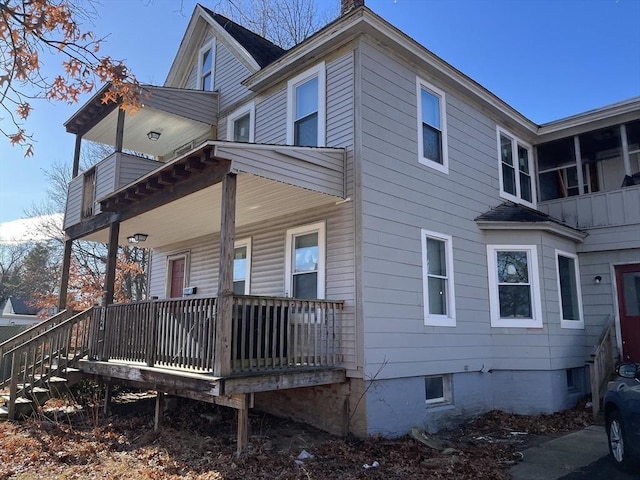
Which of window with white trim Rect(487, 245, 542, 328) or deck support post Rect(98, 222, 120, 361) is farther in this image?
window with white trim Rect(487, 245, 542, 328)

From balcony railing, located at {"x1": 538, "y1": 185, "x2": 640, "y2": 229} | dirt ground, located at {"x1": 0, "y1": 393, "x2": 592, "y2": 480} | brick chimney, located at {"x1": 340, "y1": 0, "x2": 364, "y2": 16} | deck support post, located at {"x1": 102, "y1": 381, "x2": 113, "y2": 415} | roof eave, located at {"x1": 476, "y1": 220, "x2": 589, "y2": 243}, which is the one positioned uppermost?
brick chimney, located at {"x1": 340, "y1": 0, "x2": 364, "y2": 16}

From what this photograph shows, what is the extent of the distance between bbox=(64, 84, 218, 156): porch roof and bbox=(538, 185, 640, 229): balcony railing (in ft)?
28.3

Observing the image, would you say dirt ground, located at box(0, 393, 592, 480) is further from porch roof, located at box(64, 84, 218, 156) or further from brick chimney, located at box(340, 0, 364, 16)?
brick chimney, located at box(340, 0, 364, 16)

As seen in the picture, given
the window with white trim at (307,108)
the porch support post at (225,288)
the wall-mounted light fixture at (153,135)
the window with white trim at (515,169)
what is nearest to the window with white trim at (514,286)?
the window with white trim at (515,169)

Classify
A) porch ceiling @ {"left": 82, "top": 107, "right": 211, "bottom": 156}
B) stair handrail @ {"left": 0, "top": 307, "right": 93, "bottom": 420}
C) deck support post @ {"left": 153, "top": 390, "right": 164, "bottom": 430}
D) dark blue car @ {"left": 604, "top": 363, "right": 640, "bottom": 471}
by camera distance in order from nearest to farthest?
dark blue car @ {"left": 604, "top": 363, "right": 640, "bottom": 471} → deck support post @ {"left": 153, "top": 390, "right": 164, "bottom": 430} → stair handrail @ {"left": 0, "top": 307, "right": 93, "bottom": 420} → porch ceiling @ {"left": 82, "top": 107, "right": 211, "bottom": 156}

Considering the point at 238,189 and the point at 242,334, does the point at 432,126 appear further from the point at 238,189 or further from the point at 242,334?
the point at 242,334

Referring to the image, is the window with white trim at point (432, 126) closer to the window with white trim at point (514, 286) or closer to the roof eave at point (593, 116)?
the window with white trim at point (514, 286)

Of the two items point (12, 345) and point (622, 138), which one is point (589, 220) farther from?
point (12, 345)

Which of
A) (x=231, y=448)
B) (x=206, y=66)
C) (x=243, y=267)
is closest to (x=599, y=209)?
(x=243, y=267)

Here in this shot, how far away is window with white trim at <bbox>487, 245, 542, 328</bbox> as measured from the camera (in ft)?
32.7

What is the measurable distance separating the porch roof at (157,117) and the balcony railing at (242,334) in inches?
184

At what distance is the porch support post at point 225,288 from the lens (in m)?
6.15

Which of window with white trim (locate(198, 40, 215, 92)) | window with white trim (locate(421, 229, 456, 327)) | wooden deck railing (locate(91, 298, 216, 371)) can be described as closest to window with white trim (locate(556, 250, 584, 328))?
window with white trim (locate(421, 229, 456, 327))

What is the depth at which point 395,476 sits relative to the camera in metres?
5.85
